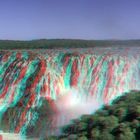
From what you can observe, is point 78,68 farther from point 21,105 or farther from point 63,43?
point 63,43

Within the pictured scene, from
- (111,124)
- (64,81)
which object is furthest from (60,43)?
(111,124)

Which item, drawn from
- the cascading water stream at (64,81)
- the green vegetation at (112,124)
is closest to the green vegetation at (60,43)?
the cascading water stream at (64,81)

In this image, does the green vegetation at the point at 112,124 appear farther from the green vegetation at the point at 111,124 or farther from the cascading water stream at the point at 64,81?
the cascading water stream at the point at 64,81

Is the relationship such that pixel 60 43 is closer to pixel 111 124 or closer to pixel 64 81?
pixel 64 81

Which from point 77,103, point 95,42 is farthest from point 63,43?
point 77,103

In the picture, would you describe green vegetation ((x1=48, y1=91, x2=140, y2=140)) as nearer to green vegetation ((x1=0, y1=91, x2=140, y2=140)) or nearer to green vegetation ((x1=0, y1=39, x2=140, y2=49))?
green vegetation ((x1=0, y1=91, x2=140, y2=140))

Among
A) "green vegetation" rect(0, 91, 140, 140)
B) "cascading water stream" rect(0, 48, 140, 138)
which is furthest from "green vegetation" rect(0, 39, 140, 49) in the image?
"green vegetation" rect(0, 91, 140, 140)
